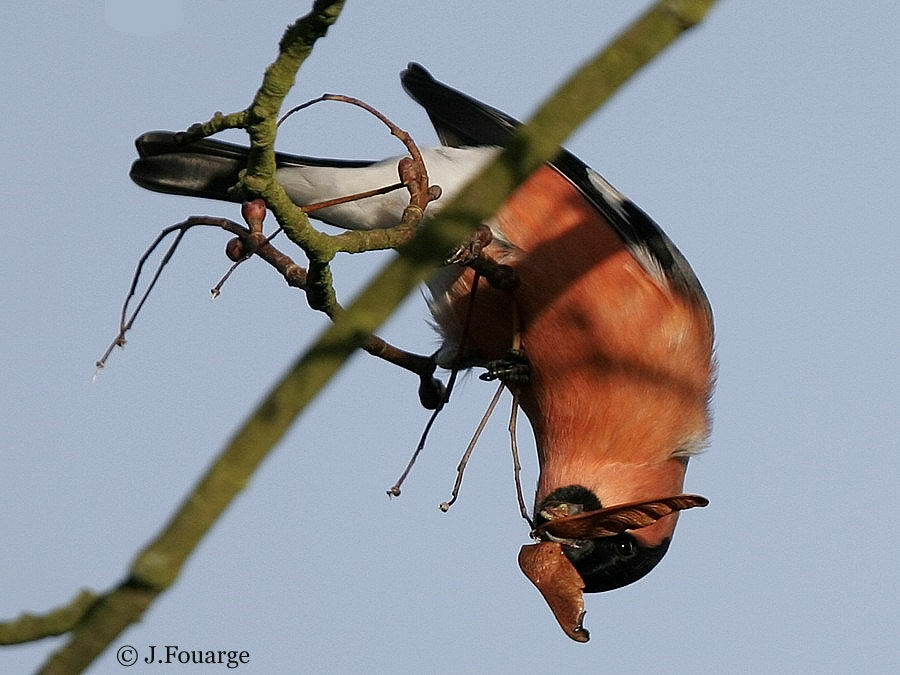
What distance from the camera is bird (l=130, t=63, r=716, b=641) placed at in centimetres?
419

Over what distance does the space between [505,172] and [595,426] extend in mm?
2934

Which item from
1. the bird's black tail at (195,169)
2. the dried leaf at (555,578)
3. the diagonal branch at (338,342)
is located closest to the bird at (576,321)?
the bird's black tail at (195,169)

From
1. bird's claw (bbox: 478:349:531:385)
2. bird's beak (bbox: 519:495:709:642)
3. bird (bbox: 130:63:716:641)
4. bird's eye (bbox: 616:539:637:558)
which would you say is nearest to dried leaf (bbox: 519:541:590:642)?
bird's beak (bbox: 519:495:709:642)

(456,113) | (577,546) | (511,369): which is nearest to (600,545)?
(577,546)

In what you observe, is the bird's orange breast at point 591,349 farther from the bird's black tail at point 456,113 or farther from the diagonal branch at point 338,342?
the diagonal branch at point 338,342

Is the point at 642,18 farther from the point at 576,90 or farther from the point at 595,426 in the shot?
the point at 595,426

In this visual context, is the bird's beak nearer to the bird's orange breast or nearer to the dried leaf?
the dried leaf

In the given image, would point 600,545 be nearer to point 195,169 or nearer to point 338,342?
point 195,169

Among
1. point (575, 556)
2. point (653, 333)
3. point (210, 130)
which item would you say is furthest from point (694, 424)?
point (210, 130)

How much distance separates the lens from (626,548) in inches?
164

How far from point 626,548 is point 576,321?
807 millimetres

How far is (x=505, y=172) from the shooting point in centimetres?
136

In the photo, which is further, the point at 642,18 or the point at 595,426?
the point at 595,426

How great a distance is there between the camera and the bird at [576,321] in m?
4.19
